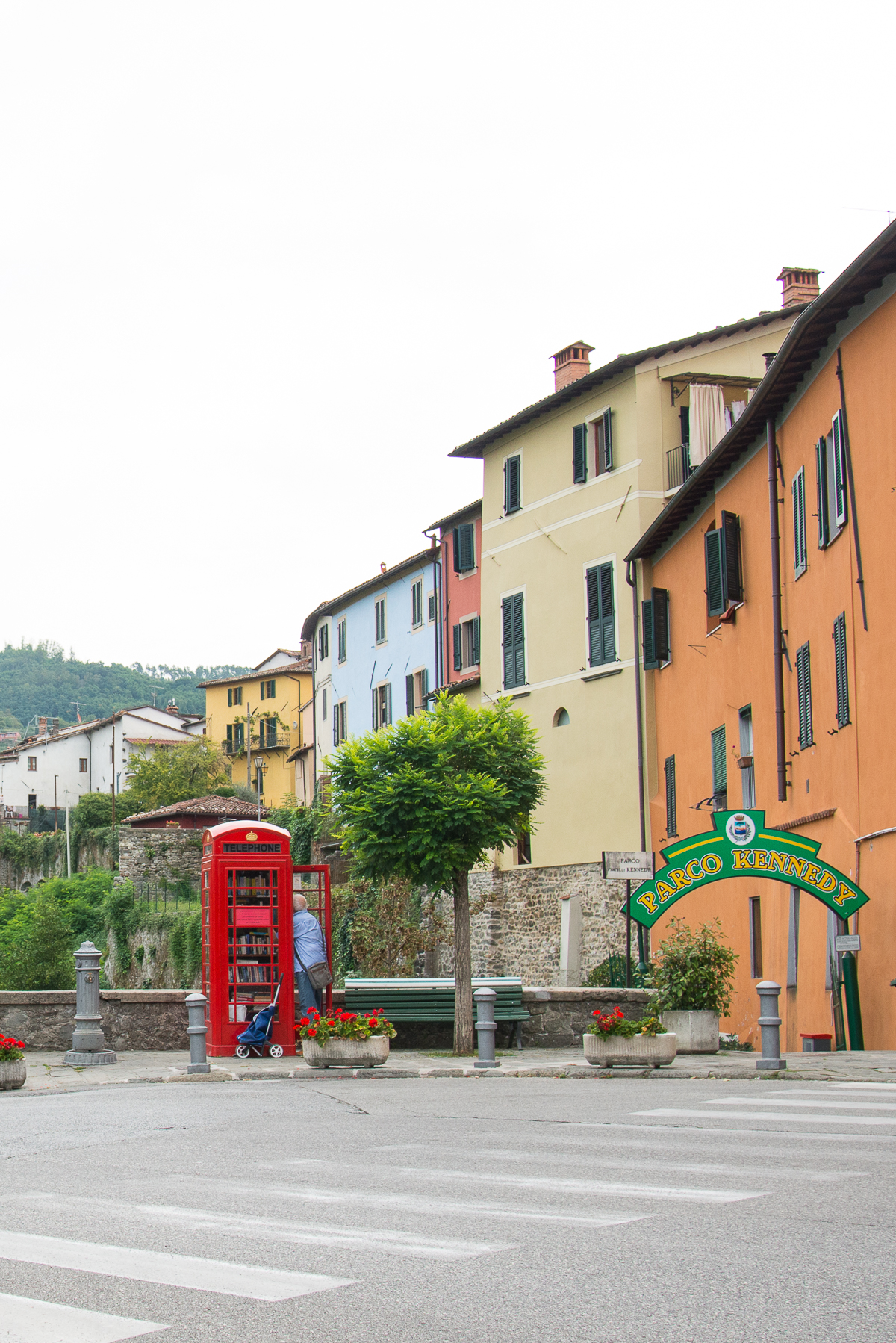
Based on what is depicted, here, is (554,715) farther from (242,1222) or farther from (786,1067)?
(242,1222)

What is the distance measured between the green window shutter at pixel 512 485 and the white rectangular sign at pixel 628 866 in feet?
57.8

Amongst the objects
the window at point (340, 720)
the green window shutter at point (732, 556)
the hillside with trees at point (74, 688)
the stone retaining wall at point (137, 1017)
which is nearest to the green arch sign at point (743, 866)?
the stone retaining wall at point (137, 1017)

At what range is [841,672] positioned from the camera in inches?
754

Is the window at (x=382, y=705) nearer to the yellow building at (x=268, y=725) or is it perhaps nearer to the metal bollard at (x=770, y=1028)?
the yellow building at (x=268, y=725)

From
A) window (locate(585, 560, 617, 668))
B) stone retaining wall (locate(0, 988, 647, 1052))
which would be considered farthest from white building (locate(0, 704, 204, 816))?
stone retaining wall (locate(0, 988, 647, 1052))

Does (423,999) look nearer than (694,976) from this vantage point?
No

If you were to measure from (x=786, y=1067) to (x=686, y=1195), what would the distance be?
7.69 m

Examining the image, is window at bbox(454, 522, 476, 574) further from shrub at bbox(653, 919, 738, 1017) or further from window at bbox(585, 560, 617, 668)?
shrub at bbox(653, 919, 738, 1017)

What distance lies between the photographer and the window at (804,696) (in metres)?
21.0

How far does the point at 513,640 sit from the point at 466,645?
786 cm

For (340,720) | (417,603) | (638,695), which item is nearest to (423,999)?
(638,695)

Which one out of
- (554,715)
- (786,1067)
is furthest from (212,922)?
(554,715)

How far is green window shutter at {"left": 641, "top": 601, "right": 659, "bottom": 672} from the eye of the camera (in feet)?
99.5

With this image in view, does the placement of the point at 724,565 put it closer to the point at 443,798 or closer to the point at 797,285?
the point at 443,798
